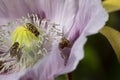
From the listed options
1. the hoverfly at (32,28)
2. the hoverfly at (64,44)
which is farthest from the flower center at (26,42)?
the hoverfly at (64,44)

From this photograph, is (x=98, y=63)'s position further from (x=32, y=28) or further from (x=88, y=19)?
(x=88, y=19)

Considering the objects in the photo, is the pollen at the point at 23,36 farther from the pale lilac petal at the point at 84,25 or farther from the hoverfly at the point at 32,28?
the pale lilac petal at the point at 84,25

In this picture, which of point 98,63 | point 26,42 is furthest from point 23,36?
point 98,63

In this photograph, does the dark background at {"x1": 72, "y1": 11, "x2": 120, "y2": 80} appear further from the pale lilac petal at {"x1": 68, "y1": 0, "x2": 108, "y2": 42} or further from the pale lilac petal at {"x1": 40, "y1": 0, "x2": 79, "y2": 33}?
the pale lilac petal at {"x1": 68, "y1": 0, "x2": 108, "y2": 42}

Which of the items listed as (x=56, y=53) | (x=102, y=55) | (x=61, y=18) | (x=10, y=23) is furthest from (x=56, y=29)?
(x=102, y=55)

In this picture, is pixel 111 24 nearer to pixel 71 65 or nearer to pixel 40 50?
pixel 40 50
